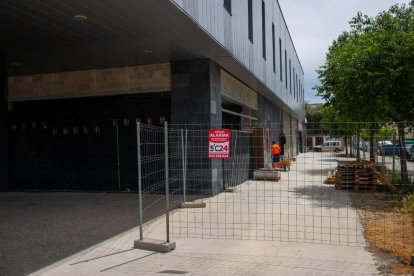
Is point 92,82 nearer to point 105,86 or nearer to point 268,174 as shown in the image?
point 105,86

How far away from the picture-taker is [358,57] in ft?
43.1

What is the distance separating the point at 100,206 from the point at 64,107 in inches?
193

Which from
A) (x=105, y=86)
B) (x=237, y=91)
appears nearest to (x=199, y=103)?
(x=105, y=86)

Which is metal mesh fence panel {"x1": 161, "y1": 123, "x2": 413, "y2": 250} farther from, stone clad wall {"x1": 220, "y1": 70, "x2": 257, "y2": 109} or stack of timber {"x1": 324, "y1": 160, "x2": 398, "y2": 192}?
stone clad wall {"x1": 220, "y1": 70, "x2": 257, "y2": 109}

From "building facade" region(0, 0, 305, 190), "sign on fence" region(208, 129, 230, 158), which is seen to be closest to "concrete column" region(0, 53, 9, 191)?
"building facade" region(0, 0, 305, 190)

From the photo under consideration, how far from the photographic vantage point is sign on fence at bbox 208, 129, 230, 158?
904 cm

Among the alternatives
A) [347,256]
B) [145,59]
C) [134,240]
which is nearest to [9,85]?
[145,59]

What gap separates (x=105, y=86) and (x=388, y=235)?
32.9ft

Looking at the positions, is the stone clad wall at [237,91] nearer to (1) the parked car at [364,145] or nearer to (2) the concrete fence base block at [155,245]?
(1) the parked car at [364,145]

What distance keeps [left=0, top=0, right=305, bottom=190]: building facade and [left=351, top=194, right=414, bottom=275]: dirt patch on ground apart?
437 centimetres

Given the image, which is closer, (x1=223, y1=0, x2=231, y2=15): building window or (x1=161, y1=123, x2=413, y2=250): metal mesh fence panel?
(x1=161, y1=123, x2=413, y2=250): metal mesh fence panel

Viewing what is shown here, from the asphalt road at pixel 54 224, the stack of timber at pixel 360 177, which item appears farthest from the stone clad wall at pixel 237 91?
the asphalt road at pixel 54 224

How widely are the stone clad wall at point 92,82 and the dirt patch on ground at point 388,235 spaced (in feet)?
22.9

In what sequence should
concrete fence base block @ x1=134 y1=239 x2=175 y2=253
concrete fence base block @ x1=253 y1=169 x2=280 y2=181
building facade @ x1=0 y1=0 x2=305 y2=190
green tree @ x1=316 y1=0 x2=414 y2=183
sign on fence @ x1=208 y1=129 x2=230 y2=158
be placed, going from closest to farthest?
1. concrete fence base block @ x1=134 y1=239 x2=175 y2=253
2. sign on fence @ x1=208 y1=129 x2=230 y2=158
3. building facade @ x1=0 y1=0 x2=305 y2=190
4. green tree @ x1=316 y1=0 x2=414 y2=183
5. concrete fence base block @ x1=253 y1=169 x2=280 y2=181
